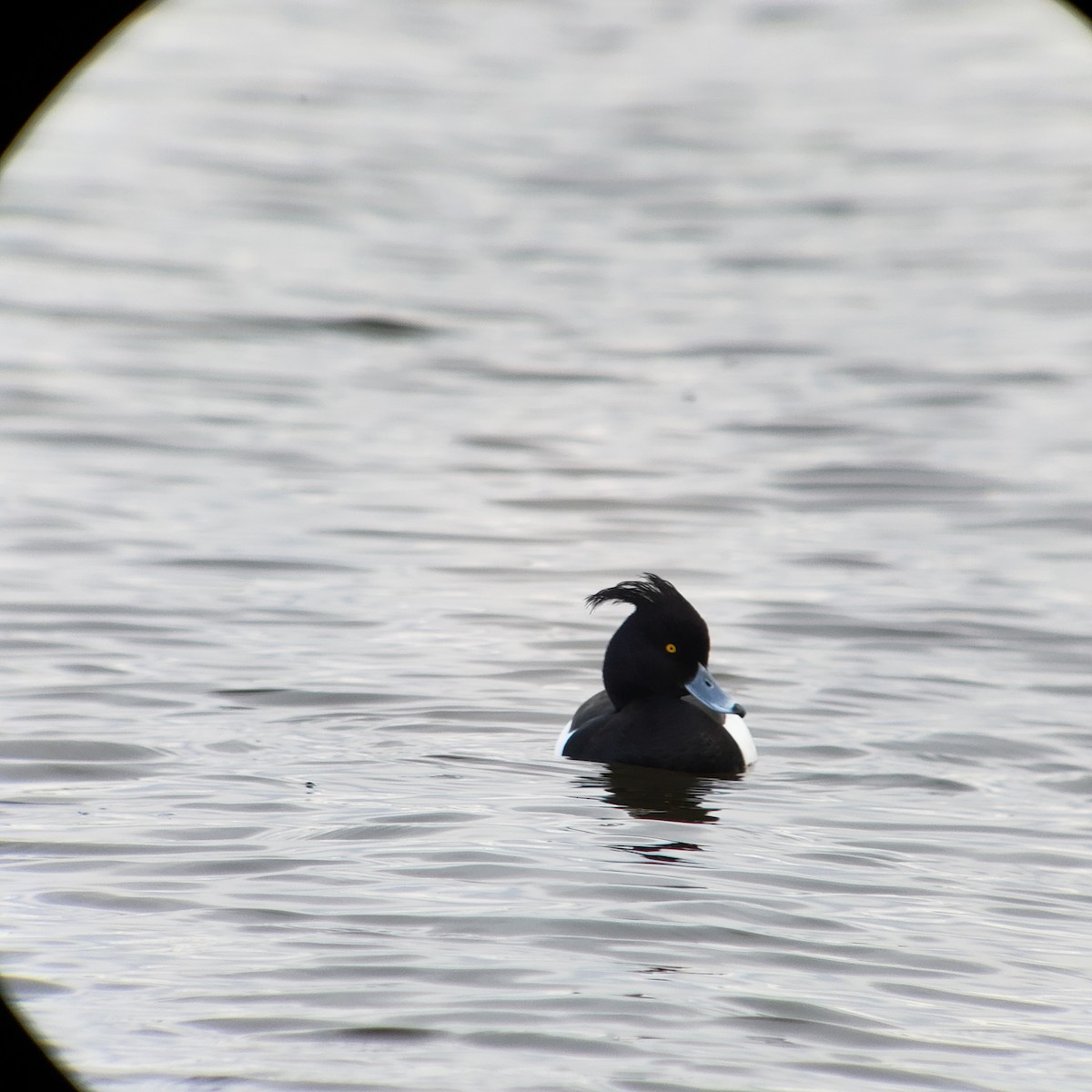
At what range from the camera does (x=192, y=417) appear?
48.4ft

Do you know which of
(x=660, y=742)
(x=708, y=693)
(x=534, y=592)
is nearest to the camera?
(x=660, y=742)

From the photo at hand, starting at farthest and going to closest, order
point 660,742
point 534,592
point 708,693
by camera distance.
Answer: point 534,592, point 708,693, point 660,742

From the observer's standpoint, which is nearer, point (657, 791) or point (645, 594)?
point (657, 791)

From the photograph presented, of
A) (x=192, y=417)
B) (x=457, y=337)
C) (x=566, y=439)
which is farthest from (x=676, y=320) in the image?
(x=192, y=417)

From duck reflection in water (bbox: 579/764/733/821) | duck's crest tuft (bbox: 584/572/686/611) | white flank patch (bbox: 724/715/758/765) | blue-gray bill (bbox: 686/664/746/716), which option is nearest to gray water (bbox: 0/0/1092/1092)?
duck reflection in water (bbox: 579/764/733/821)

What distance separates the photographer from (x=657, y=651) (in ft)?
26.3

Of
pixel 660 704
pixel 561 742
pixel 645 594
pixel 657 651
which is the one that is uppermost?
pixel 645 594

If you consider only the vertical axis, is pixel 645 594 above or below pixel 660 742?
above

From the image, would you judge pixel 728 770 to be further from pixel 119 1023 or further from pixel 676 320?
pixel 676 320

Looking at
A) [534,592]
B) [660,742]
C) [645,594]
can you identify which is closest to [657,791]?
[660,742]

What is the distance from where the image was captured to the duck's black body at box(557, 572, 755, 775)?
780 centimetres

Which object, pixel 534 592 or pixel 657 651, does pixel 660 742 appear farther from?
pixel 534 592

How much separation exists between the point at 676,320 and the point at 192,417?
5666mm

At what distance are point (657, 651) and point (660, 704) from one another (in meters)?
0.23
